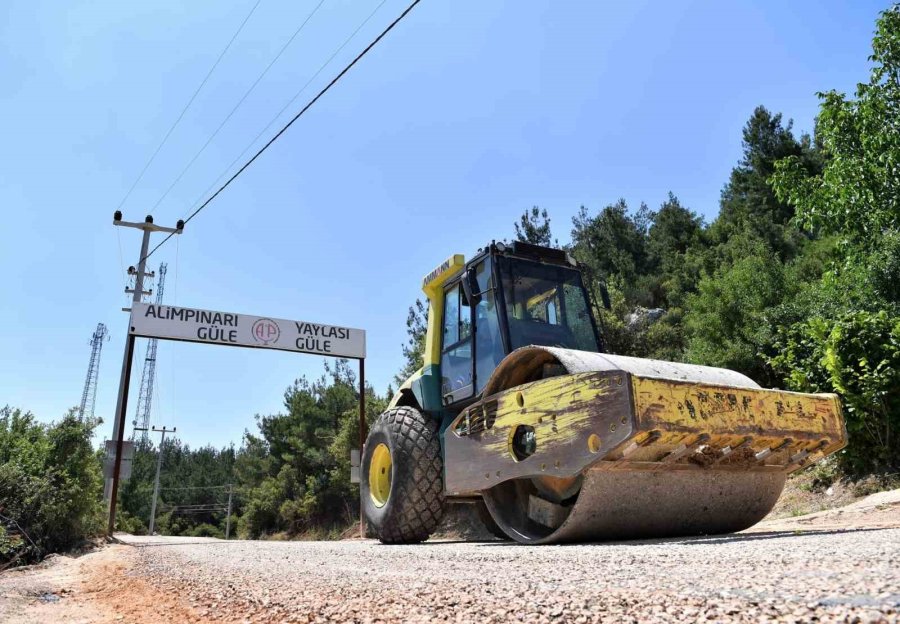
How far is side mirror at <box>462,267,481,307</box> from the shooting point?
242 inches

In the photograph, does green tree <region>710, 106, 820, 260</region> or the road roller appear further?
green tree <region>710, 106, 820, 260</region>

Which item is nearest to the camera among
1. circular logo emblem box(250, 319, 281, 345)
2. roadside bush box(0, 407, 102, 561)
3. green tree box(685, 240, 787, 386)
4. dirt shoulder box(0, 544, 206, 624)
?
dirt shoulder box(0, 544, 206, 624)

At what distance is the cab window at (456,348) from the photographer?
249 inches

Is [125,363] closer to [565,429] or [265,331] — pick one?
[265,331]

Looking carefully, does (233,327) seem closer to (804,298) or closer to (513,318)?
(513,318)

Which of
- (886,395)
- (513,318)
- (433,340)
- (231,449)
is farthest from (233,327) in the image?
(231,449)

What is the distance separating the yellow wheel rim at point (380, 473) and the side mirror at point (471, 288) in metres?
2.05

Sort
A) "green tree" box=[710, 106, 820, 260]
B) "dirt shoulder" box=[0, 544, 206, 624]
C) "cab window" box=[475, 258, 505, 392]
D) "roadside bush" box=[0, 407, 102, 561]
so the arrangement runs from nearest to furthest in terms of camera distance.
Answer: "dirt shoulder" box=[0, 544, 206, 624] → "cab window" box=[475, 258, 505, 392] → "roadside bush" box=[0, 407, 102, 561] → "green tree" box=[710, 106, 820, 260]

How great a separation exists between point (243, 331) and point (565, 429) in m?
10.0

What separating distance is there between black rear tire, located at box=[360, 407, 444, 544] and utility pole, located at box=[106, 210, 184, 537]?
255 inches

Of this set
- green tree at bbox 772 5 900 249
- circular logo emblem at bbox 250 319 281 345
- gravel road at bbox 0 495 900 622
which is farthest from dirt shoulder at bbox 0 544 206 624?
green tree at bbox 772 5 900 249

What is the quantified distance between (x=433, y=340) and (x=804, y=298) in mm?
10723

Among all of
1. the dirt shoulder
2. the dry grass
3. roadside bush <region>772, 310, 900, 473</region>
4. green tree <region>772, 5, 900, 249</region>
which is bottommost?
the dirt shoulder

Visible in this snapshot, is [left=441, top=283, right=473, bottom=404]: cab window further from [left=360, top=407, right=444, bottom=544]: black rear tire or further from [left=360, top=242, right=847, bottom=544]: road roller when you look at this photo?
[left=360, top=407, right=444, bottom=544]: black rear tire
